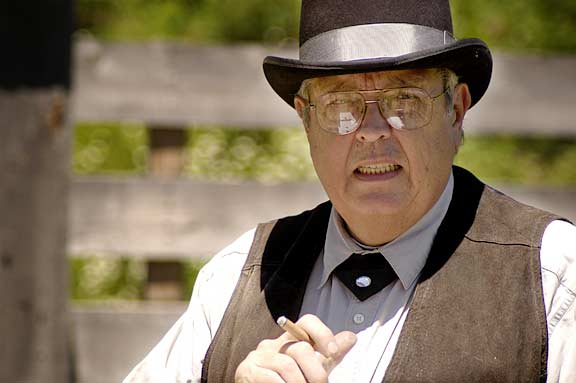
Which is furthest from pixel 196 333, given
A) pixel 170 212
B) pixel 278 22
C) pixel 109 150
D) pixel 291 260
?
pixel 278 22

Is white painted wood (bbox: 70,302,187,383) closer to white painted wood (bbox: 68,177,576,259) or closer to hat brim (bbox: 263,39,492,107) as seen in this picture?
white painted wood (bbox: 68,177,576,259)

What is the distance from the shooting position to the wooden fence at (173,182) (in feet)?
13.9

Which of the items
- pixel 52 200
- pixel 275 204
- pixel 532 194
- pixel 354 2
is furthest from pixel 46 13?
pixel 532 194

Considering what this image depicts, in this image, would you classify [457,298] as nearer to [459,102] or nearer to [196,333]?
[459,102]

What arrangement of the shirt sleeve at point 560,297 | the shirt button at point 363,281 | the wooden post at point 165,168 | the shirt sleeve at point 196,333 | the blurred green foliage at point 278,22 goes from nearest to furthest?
the shirt sleeve at point 560,297
the shirt button at point 363,281
the shirt sleeve at point 196,333
the wooden post at point 165,168
the blurred green foliage at point 278,22

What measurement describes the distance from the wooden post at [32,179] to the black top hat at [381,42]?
1.54 metres

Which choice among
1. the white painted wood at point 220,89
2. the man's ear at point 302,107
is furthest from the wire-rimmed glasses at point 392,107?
the white painted wood at point 220,89

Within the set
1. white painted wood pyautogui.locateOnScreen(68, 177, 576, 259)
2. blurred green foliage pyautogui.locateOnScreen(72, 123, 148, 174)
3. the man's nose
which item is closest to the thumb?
the man's nose

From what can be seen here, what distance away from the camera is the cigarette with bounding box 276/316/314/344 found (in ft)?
6.77

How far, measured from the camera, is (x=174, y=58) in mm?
4293

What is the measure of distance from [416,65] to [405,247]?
1.22 ft

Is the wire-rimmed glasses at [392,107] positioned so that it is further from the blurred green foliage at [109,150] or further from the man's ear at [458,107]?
the blurred green foliage at [109,150]

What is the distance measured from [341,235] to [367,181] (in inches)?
6.6

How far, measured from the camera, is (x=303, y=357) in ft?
6.69
